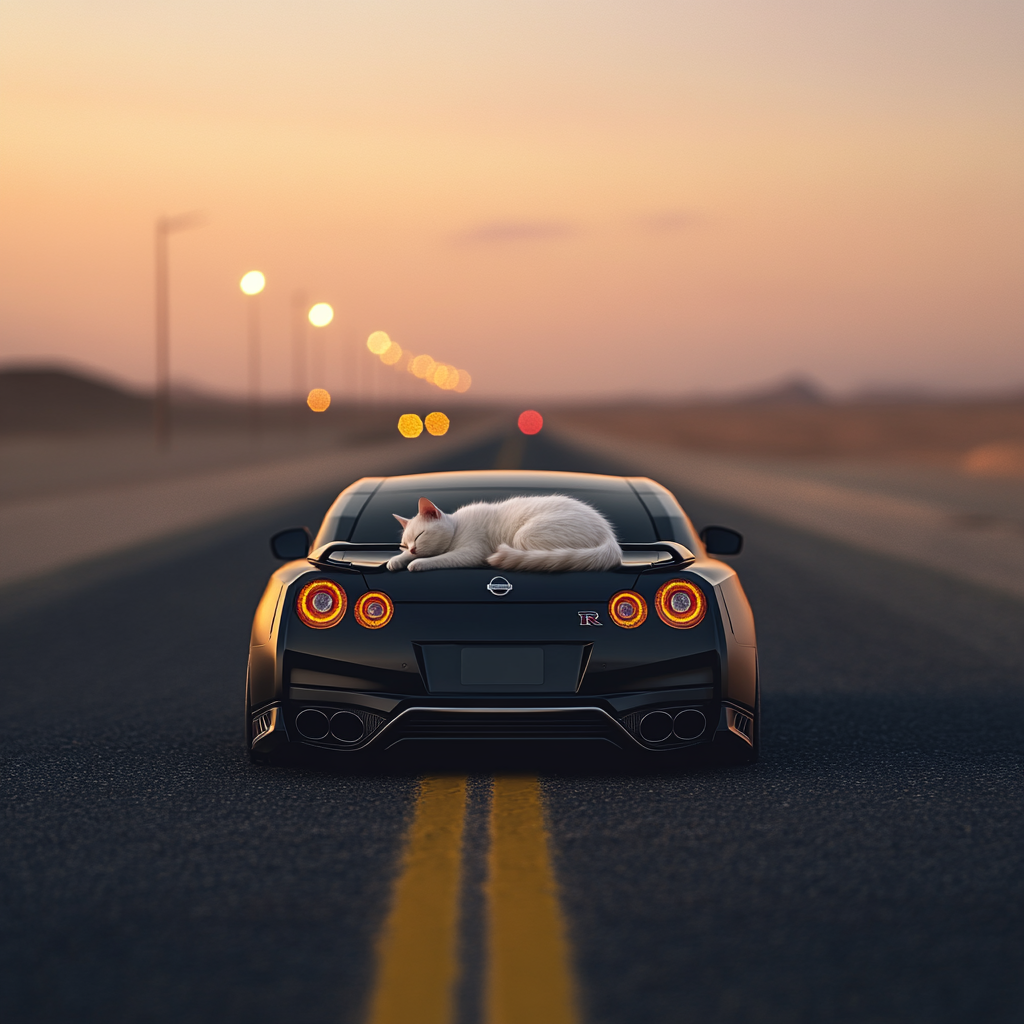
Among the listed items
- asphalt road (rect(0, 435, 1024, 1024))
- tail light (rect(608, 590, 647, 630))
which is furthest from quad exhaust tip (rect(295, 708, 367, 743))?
tail light (rect(608, 590, 647, 630))

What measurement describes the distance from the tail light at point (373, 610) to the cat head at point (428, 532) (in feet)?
1.17

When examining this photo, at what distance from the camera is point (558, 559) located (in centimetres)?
556

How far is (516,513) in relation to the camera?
6.00 meters

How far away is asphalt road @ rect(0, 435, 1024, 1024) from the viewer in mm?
3561

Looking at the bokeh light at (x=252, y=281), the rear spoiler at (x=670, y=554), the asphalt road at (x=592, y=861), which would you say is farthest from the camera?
the bokeh light at (x=252, y=281)

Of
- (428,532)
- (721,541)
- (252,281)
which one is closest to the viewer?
(428,532)

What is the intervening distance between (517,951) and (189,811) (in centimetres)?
199

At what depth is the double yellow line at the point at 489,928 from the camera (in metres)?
3.44

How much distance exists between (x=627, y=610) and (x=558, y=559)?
340 millimetres

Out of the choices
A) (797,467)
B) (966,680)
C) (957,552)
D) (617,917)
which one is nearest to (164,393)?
(797,467)

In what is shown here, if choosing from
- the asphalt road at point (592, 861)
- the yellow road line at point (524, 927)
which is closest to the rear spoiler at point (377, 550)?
the asphalt road at point (592, 861)

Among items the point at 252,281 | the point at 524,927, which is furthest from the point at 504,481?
the point at 252,281

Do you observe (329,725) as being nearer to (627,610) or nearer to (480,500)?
(627,610)

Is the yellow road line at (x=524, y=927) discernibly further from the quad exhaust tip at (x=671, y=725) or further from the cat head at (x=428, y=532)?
the cat head at (x=428, y=532)
